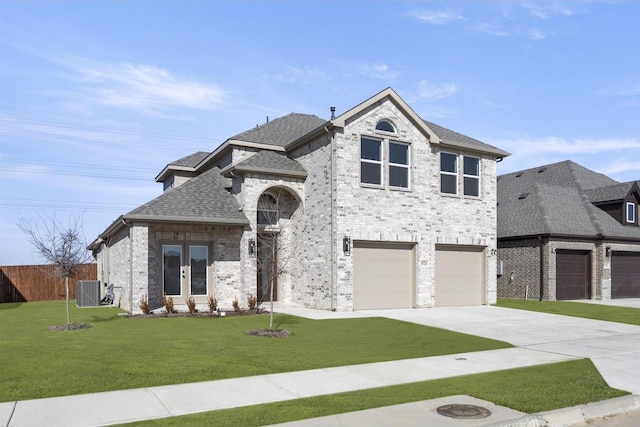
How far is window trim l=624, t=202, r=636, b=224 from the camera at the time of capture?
2919 centimetres

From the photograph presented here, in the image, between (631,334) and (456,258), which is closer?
(631,334)

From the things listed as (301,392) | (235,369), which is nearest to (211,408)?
(301,392)

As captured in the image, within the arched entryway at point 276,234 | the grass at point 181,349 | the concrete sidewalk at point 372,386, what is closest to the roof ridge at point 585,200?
the concrete sidewalk at point 372,386

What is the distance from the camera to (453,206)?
2197 centimetres

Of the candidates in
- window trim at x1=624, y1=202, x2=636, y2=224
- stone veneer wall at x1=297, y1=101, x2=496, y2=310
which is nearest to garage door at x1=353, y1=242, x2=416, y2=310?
stone veneer wall at x1=297, y1=101, x2=496, y2=310

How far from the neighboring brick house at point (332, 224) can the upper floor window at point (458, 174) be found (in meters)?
0.05

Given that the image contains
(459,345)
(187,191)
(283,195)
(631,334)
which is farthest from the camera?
(283,195)

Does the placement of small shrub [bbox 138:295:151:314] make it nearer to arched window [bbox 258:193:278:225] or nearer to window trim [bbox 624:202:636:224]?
arched window [bbox 258:193:278:225]

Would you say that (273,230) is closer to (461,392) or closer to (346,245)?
(346,245)

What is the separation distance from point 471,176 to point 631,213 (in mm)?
13287

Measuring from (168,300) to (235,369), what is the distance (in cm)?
911

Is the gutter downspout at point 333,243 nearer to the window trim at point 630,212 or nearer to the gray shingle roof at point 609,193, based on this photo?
the gray shingle roof at point 609,193

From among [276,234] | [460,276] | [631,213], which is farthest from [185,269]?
[631,213]

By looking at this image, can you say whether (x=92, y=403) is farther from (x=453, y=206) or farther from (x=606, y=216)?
(x=606, y=216)
